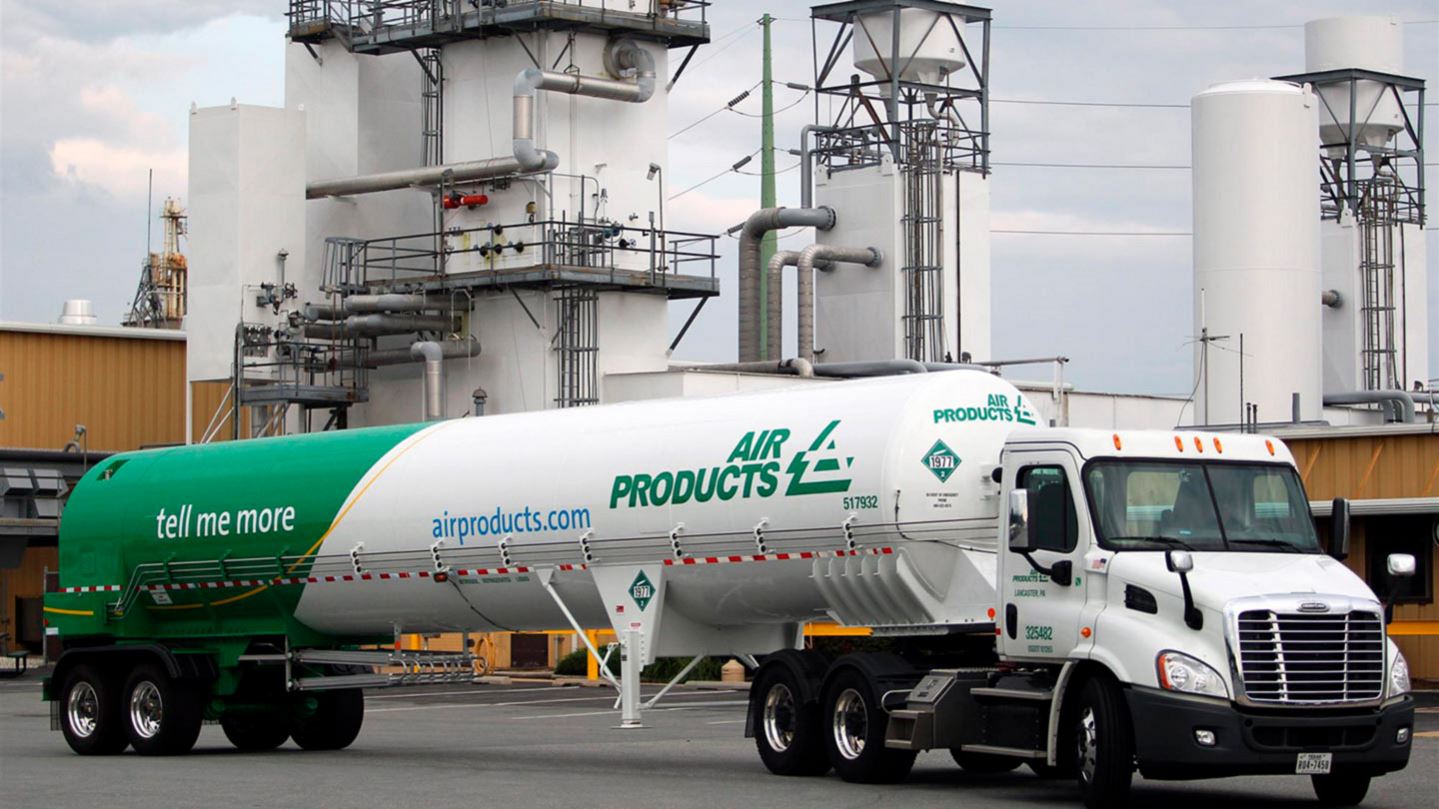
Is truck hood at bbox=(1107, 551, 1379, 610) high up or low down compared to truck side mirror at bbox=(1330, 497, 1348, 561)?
down

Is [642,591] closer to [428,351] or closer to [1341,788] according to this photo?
[1341,788]

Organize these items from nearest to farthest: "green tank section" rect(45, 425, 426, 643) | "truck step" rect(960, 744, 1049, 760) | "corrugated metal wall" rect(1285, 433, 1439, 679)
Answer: "truck step" rect(960, 744, 1049, 760), "green tank section" rect(45, 425, 426, 643), "corrugated metal wall" rect(1285, 433, 1439, 679)

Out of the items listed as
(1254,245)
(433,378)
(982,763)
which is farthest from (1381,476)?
(433,378)

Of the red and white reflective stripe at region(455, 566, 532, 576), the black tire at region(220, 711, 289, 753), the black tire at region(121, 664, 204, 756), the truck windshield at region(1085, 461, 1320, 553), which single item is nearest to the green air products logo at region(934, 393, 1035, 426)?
the truck windshield at region(1085, 461, 1320, 553)

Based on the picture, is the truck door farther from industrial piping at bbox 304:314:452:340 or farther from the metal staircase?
the metal staircase

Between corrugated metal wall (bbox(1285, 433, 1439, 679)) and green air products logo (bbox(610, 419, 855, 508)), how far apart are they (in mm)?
16181

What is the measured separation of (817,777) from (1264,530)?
4.86 m

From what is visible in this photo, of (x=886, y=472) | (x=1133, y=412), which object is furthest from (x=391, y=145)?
(x=886, y=472)

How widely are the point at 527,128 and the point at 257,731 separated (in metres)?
19.2

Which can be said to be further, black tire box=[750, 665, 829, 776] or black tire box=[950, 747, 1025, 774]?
black tire box=[950, 747, 1025, 774]

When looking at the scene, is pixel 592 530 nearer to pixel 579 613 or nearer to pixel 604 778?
pixel 579 613

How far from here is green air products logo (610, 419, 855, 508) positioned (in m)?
19.0

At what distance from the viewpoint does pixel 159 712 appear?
24.4 m

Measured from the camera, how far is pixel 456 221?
44562 mm
